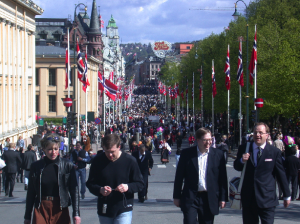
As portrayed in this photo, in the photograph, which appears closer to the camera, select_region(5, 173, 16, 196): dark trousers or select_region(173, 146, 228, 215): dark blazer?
select_region(173, 146, 228, 215): dark blazer

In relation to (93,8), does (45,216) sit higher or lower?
lower

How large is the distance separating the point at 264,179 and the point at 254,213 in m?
0.47

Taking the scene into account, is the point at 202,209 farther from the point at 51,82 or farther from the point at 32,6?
the point at 51,82

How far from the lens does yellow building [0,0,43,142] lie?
35.2 metres

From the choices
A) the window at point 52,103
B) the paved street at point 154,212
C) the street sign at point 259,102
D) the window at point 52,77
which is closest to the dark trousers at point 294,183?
the paved street at point 154,212

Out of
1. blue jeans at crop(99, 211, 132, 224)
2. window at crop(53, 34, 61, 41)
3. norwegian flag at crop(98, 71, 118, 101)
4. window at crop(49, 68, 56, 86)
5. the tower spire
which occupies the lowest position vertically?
blue jeans at crop(99, 211, 132, 224)

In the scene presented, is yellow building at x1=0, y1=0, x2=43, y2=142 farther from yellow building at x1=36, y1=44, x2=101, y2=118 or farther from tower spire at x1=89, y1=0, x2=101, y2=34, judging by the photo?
tower spire at x1=89, y1=0, x2=101, y2=34

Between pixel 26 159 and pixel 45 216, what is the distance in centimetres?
992

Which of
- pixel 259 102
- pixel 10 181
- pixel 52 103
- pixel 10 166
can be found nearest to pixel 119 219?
pixel 10 166

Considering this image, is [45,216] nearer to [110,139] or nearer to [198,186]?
[110,139]

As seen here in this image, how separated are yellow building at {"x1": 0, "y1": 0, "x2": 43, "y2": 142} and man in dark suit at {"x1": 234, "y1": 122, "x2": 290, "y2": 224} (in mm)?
28787

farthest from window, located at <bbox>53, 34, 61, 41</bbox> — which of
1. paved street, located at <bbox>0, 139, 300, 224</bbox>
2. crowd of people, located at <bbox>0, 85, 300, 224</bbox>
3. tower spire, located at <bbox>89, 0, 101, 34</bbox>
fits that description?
crowd of people, located at <bbox>0, 85, 300, 224</bbox>

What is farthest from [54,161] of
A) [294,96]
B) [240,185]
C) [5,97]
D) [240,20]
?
[240,20]

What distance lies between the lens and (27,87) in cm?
4300
